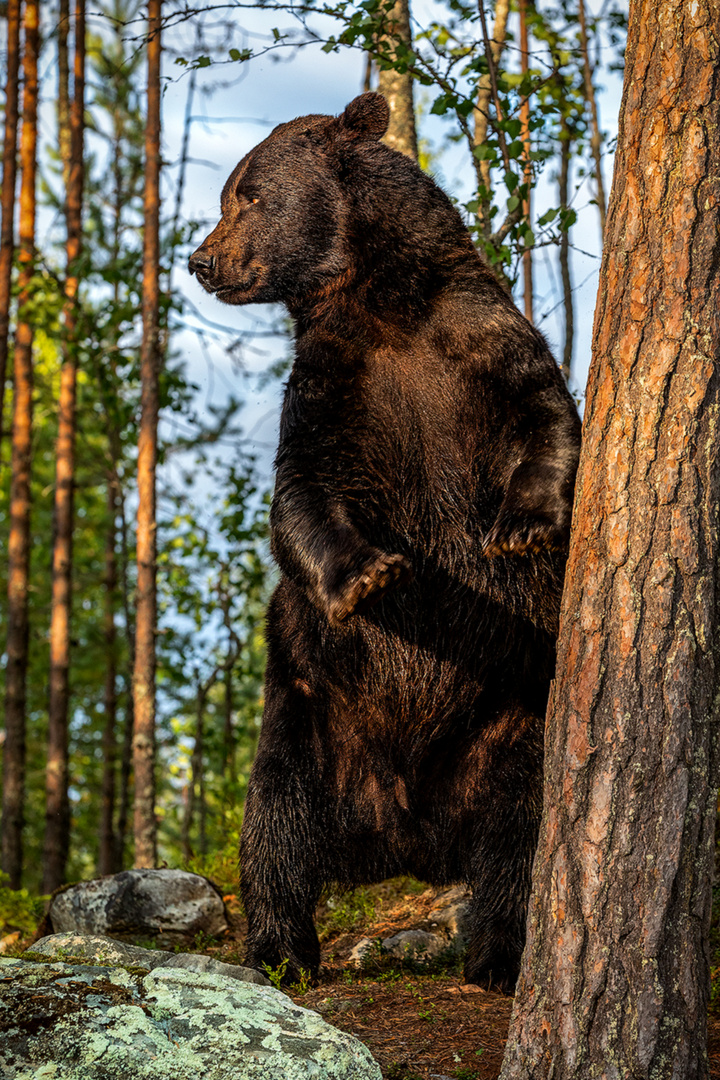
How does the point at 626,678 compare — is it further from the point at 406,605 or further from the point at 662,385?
the point at 406,605

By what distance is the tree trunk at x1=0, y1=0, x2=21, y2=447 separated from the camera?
1224cm

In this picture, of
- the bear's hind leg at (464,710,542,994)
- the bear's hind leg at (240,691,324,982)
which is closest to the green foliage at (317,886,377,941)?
the bear's hind leg at (240,691,324,982)

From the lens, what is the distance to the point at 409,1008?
11.9ft

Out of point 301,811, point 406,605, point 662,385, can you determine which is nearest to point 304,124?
point 406,605

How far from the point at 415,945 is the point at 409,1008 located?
3.02 feet

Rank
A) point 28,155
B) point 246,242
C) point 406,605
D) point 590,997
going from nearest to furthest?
point 590,997, point 406,605, point 246,242, point 28,155

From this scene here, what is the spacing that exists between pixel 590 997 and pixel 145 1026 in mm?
1110

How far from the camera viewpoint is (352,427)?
3.92m

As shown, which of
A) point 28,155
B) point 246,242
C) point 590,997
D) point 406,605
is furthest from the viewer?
point 28,155

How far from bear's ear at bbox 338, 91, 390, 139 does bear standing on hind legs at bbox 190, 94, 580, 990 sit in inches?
22.0

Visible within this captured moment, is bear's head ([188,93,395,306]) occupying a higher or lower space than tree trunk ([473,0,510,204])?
lower

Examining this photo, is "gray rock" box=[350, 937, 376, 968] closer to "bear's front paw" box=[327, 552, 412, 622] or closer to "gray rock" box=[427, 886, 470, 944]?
"gray rock" box=[427, 886, 470, 944]

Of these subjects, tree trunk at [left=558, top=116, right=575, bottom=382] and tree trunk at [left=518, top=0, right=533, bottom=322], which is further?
tree trunk at [left=558, top=116, right=575, bottom=382]

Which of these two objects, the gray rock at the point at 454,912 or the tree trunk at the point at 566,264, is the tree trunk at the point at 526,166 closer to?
the tree trunk at the point at 566,264
